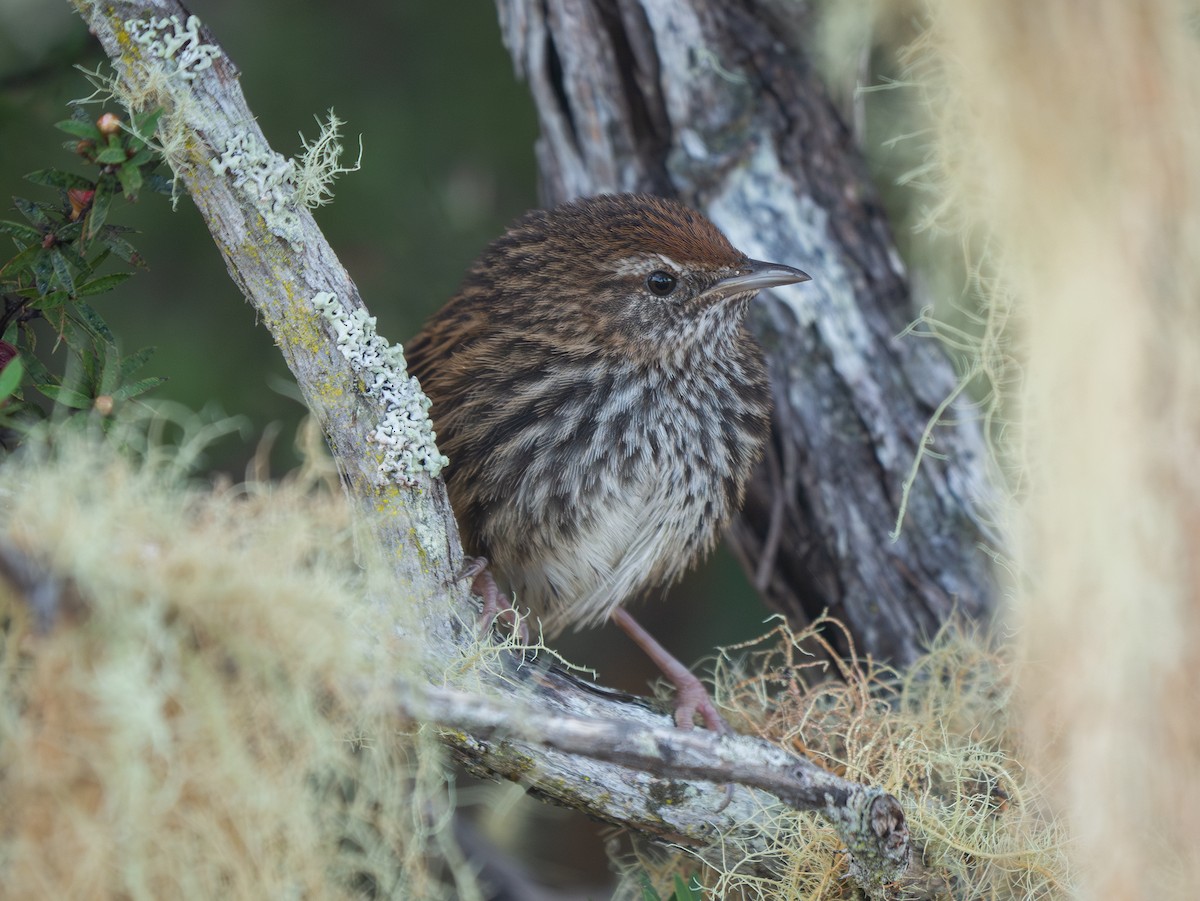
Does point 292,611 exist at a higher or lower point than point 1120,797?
higher

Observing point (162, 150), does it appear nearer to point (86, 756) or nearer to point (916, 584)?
point (86, 756)

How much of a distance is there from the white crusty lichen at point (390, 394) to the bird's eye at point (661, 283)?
3.54 feet

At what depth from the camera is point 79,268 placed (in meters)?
2.38

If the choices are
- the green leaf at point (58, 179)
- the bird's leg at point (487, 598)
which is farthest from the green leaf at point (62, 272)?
the bird's leg at point (487, 598)

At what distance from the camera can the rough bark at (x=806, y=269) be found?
363cm

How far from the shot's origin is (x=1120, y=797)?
1.99 metres

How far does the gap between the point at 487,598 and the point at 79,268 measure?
1200 millimetres

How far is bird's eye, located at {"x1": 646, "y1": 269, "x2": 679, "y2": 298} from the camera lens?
3391mm

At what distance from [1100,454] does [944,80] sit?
51.6 inches

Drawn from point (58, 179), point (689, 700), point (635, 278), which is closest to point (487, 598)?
point (689, 700)

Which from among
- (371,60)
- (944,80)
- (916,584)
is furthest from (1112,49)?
(371,60)

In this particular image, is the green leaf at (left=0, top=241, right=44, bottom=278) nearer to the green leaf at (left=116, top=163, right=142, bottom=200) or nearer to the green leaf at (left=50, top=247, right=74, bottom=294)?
the green leaf at (left=50, top=247, right=74, bottom=294)

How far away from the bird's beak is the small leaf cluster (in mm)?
1516

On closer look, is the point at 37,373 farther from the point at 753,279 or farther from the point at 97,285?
the point at 753,279
